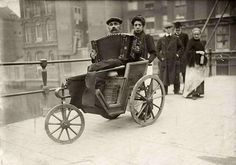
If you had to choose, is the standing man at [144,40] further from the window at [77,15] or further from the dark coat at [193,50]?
the window at [77,15]

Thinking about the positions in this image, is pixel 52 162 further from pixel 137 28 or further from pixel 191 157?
pixel 137 28

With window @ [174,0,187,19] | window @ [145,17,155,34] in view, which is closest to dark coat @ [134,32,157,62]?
window @ [174,0,187,19]

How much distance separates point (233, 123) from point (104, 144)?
6.69 ft

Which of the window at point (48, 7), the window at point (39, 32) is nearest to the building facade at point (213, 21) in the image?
the window at point (39, 32)

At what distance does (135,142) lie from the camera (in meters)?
3.50

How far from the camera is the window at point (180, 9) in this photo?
81.5 ft

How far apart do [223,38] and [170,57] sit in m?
16.7

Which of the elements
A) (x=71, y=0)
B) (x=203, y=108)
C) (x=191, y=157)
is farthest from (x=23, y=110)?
(x=191, y=157)

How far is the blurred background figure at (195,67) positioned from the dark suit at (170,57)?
56cm

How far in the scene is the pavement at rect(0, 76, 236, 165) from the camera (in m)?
2.99

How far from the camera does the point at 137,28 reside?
15.2 ft

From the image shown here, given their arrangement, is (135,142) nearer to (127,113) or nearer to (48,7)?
(127,113)

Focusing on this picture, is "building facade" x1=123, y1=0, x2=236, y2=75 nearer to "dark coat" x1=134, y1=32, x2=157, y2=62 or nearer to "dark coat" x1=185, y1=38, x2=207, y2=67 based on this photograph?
"dark coat" x1=185, y1=38, x2=207, y2=67

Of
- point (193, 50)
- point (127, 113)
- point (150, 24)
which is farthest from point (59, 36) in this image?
point (127, 113)
